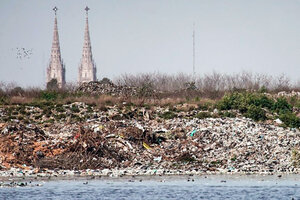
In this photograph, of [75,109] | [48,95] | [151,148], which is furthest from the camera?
[48,95]

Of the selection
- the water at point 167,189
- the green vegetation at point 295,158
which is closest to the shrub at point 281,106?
the green vegetation at point 295,158

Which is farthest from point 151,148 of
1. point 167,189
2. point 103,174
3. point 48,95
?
point 48,95

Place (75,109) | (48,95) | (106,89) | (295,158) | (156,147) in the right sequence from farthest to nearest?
(106,89) → (48,95) → (75,109) → (156,147) → (295,158)

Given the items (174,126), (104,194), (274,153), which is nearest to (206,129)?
(174,126)

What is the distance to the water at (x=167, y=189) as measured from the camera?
1938 cm

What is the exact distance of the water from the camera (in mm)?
19375

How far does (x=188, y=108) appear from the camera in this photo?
3941 cm

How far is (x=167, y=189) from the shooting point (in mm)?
20859

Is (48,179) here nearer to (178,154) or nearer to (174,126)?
(178,154)

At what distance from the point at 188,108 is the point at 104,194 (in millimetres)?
20061

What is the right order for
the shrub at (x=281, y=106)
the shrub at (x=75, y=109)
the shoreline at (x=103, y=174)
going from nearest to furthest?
1. the shoreline at (x=103, y=174)
2. the shrub at (x=281, y=106)
3. the shrub at (x=75, y=109)

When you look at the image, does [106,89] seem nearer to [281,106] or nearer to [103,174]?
[281,106]

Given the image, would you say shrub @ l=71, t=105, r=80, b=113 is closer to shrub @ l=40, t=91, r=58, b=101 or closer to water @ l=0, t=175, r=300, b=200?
shrub @ l=40, t=91, r=58, b=101

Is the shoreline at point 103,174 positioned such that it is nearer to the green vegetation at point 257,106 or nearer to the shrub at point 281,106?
the green vegetation at point 257,106
